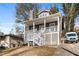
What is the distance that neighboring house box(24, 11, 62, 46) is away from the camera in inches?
120

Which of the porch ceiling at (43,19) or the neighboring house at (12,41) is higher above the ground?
the porch ceiling at (43,19)

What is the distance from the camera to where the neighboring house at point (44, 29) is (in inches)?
120

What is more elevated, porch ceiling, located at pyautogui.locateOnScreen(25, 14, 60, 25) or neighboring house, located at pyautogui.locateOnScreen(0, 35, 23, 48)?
porch ceiling, located at pyautogui.locateOnScreen(25, 14, 60, 25)

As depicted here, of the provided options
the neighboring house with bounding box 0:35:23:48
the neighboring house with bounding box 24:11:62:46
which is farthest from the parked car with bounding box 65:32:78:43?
the neighboring house with bounding box 0:35:23:48

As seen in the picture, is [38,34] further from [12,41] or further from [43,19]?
[12,41]

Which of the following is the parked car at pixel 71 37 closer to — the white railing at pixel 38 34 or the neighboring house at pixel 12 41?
the white railing at pixel 38 34

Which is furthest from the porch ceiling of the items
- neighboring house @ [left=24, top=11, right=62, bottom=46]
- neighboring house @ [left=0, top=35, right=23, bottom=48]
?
neighboring house @ [left=0, top=35, right=23, bottom=48]

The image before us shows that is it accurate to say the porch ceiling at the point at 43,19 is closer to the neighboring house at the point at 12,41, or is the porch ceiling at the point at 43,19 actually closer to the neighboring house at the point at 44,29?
the neighboring house at the point at 44,29

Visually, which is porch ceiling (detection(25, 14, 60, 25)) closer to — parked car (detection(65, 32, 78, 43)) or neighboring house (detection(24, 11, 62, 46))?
neighboring house (detection(24, 11, 62, 46))

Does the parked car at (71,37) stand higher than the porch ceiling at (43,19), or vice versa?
the porch ceiling at (43,19)

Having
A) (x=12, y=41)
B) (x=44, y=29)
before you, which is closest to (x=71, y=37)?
(x=44, y=29)

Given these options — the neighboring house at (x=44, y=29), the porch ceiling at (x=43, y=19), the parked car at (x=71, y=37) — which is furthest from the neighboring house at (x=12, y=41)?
the parked car at (x=71, y=37)

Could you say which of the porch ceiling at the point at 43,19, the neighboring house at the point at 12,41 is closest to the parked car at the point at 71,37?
the porch ceiling at the point at 43,19

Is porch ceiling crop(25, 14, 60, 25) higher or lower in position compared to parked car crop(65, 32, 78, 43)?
higher
